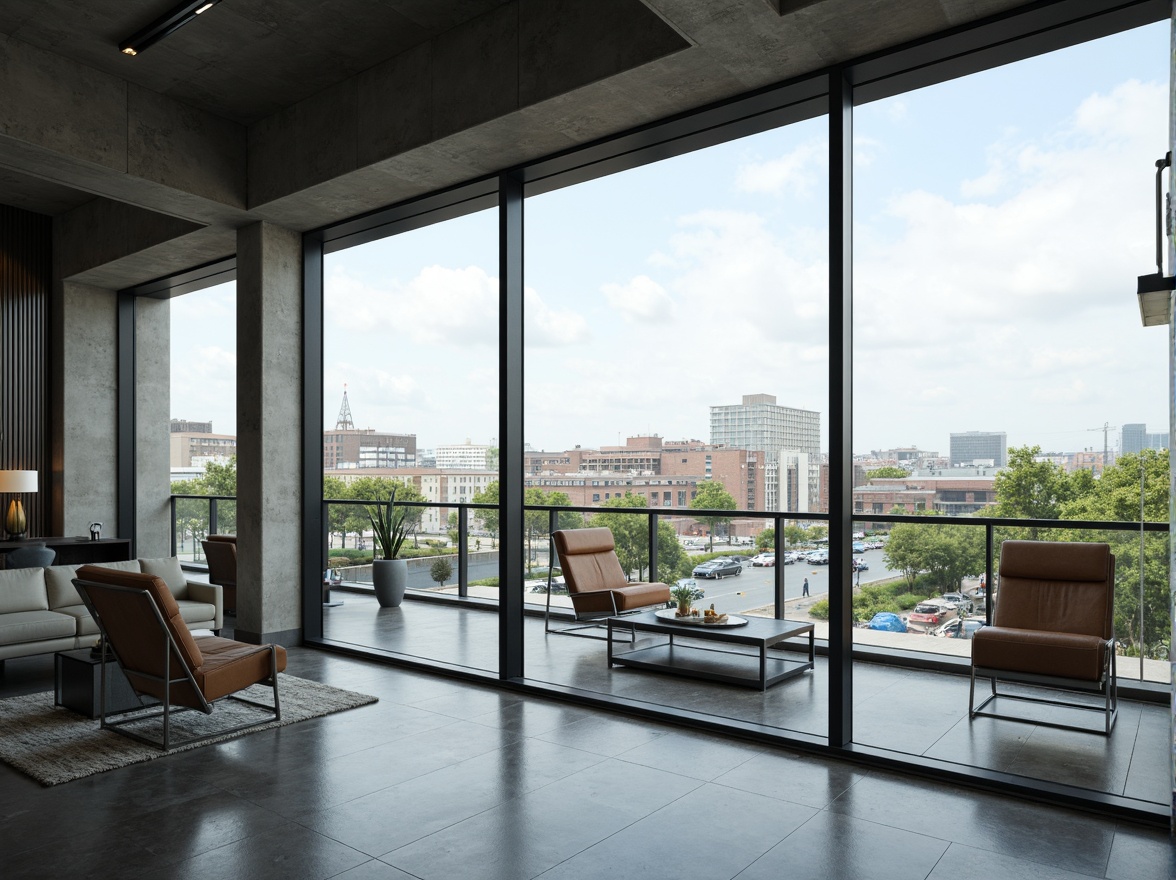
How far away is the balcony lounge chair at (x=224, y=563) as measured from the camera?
7.77 m

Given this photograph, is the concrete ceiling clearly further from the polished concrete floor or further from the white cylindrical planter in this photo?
the white cylindrical planter

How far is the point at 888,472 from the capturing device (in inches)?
283

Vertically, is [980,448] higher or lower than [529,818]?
higher

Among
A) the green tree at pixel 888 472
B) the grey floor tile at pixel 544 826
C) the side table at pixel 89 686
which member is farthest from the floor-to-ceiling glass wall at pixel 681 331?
the side table at pixel 89 686

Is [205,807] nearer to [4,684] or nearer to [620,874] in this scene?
[620,874]

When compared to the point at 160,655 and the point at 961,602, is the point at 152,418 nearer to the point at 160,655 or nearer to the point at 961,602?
the point at 160,655

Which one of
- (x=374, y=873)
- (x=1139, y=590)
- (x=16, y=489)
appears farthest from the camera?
(x=16, y=489)

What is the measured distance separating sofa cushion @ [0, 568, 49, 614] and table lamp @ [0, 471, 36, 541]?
7.19 feet

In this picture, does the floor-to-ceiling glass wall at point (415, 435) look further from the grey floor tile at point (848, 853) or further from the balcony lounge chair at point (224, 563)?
the grey floor tile at point (848, 853)

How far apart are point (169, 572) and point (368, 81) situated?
3.86 m

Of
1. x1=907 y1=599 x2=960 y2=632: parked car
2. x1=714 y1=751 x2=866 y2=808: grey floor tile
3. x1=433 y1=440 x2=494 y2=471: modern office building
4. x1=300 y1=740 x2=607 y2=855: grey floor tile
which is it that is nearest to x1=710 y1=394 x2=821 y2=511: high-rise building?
x1=907 y1=599 x2=960 y2=632: parked car

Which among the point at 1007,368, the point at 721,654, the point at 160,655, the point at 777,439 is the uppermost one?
the point at 1007,368

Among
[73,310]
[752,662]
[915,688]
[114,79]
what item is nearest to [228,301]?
[73,310]

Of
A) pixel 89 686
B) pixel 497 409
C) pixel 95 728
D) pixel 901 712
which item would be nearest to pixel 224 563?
pixel 89 686
